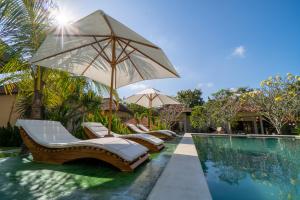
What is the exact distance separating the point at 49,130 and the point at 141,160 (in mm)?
2955

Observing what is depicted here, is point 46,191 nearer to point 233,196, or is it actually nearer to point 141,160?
point 141,160

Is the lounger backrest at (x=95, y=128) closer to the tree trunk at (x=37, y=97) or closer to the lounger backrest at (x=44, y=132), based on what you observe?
the lounger backrest at (x=44, y=132)

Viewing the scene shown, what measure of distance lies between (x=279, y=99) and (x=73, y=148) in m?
20.3

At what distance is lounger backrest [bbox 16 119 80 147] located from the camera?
4868 millimetres

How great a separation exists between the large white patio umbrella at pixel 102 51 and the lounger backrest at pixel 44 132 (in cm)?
153

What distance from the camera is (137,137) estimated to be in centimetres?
698

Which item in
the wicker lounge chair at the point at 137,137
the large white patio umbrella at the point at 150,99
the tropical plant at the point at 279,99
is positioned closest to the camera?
the wicker lounge chair at the point at 137,137

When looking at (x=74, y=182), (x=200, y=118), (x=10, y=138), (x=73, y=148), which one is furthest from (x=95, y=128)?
(x=200, y=118)

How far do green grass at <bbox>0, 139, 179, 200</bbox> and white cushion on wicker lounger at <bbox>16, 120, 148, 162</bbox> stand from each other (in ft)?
1.46

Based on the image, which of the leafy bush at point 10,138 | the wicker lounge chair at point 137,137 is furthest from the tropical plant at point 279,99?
the leafy bush at point 10,138

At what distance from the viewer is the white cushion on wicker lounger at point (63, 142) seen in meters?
3.90

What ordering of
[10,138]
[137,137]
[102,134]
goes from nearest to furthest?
[137,137] → [102,134] → [10,138]

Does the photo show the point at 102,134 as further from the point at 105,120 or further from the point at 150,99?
the point at 150,99

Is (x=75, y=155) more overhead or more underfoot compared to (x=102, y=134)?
more underfoot
